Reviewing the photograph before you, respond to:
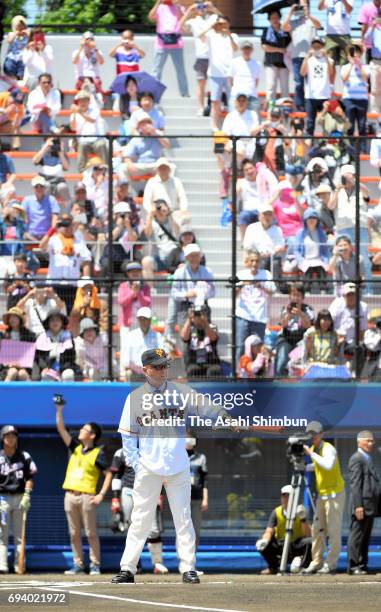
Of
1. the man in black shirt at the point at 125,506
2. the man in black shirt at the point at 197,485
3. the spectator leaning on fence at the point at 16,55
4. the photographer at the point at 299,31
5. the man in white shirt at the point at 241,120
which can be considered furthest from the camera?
the spectator leaning on fence at the point at 16,55

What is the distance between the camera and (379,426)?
1791 cm

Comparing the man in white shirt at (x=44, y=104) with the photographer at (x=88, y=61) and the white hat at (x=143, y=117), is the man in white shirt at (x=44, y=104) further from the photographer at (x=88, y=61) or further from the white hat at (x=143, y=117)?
the white hat at (x=143, y=117)

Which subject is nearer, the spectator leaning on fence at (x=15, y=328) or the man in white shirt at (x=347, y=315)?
the spectator leaning on fence at (x=15, y=328)

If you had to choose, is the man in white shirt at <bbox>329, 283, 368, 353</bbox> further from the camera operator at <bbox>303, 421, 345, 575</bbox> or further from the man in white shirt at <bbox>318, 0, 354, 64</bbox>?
the man in white shirt at <bbox>318, 0, 354, 64</bbox>

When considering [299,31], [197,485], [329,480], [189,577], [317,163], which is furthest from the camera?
[299,31]

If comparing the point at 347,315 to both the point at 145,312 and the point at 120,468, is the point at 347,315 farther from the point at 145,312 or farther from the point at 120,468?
the point at 120,468

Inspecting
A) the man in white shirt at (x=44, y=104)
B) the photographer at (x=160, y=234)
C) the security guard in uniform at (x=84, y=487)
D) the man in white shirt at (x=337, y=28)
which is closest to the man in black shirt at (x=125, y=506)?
the security guard in uniform at (x=84, y=487)

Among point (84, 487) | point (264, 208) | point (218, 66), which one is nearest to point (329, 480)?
point (84, 487)

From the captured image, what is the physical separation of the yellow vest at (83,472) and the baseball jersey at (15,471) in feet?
1.45

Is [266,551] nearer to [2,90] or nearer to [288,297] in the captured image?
[288,297]

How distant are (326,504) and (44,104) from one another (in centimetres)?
819

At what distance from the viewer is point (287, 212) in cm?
1823

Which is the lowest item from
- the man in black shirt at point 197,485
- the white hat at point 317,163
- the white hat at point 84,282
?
the man in black shirt at point 197,485

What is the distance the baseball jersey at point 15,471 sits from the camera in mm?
17484
